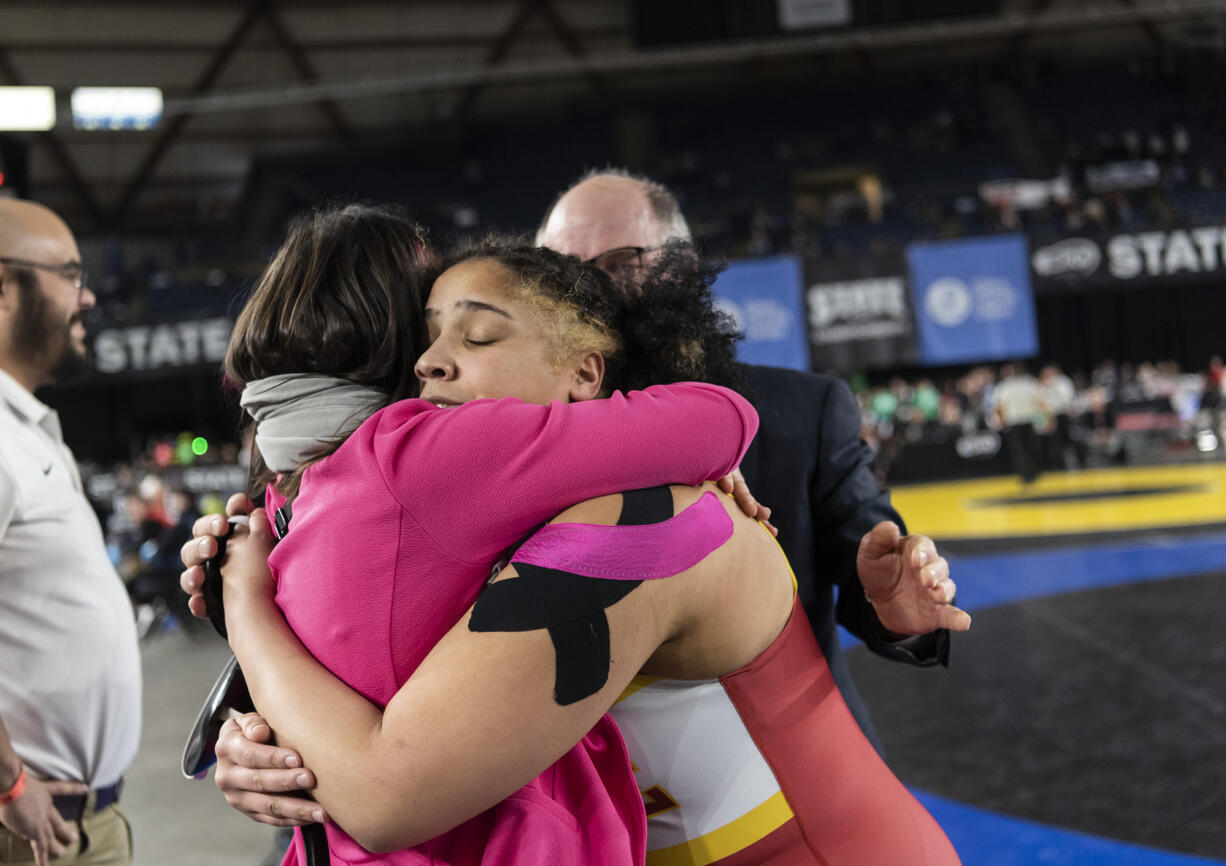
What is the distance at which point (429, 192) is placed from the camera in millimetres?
22203

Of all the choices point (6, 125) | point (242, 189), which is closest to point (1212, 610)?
point (6, 125)

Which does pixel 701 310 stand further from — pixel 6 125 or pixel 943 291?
pixel 943 291

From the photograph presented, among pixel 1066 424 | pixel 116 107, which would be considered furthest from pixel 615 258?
pixel 1066 424

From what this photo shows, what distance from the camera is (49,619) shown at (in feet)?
5.94

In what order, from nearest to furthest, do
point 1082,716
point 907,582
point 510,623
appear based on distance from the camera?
point 510,623, point 907,582, point 1082,716

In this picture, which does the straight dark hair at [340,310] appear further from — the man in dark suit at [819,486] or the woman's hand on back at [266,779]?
the man in dark suit at [819,486]

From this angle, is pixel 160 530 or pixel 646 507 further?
pixel 160 530

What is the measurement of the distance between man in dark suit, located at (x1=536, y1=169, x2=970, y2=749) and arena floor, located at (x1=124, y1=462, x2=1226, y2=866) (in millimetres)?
1517

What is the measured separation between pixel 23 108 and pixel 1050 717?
430 inches

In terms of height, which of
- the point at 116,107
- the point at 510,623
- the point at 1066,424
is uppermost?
the point at 116,107

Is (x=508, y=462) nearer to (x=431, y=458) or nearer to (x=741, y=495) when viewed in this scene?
Result: (x=431, y=458)

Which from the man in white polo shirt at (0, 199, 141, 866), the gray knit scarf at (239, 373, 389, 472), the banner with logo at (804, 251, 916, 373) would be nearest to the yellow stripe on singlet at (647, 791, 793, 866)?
the gray knit scarf at (239, 373, 389, 472)

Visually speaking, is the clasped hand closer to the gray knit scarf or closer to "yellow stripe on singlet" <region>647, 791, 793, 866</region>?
"yellow stripe on singlet" <region>647, 791, 793, 866</region>

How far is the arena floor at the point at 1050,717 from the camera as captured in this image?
2.85 metres
